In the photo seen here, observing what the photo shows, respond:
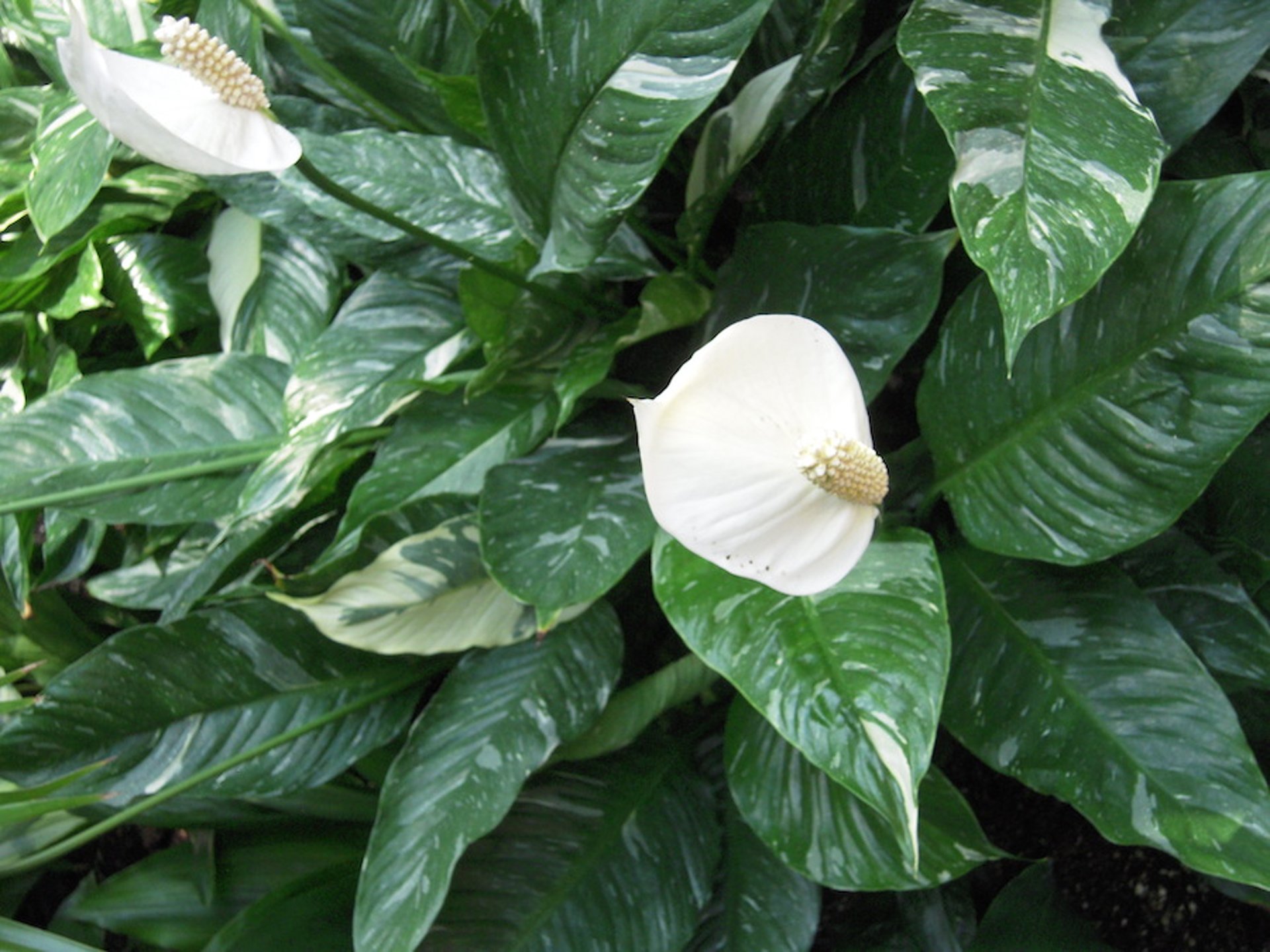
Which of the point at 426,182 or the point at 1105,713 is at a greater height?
the point at 426,182

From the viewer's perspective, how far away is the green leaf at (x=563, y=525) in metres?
0.63

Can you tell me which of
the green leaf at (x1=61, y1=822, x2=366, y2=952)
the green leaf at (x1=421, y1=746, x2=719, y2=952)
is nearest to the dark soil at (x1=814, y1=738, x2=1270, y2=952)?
the green leaf at (x1=421, y1=746, x2=719, y2=952)

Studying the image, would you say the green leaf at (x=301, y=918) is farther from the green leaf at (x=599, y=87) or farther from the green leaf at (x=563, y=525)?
the green leaf at (x=599, y=87)

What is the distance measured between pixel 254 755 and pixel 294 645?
0.09 meters

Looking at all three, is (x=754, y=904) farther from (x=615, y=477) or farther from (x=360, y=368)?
(x=360, y=368)


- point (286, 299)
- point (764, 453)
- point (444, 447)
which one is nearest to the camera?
point (764, 453)

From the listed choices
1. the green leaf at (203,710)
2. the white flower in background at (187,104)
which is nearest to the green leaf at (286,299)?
the green leaf at (203,710)

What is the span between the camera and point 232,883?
0.80 m

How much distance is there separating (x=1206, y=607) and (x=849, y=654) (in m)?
0.29

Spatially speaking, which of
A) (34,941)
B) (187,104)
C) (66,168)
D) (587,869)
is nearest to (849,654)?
(587,869)

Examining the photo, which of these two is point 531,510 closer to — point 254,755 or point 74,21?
point 254,755

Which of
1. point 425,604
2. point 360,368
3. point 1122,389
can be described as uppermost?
point 1122,389

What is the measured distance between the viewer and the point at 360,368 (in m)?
0.76

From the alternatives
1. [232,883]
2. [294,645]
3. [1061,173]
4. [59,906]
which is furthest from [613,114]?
[59,906]
